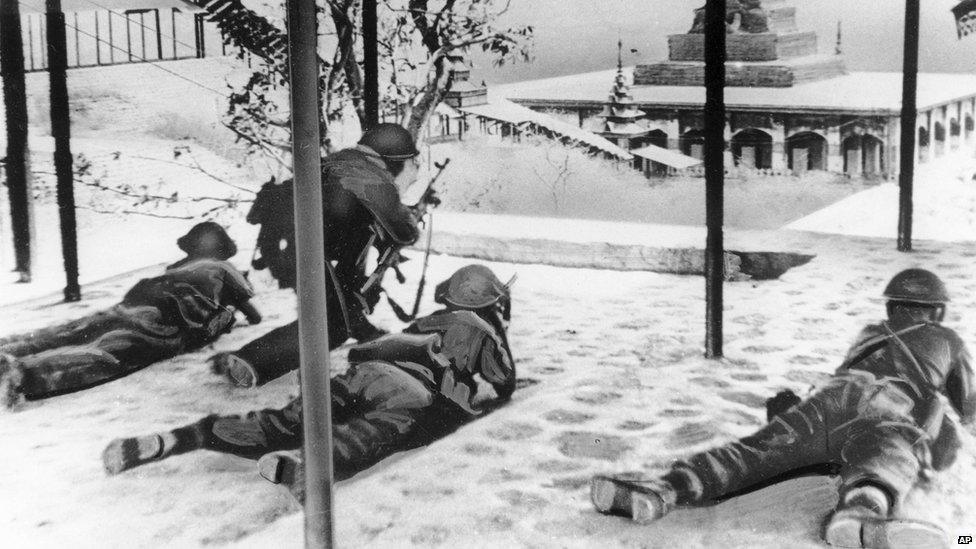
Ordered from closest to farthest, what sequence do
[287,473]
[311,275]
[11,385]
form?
[311,275] < [287,473] < [11,385]

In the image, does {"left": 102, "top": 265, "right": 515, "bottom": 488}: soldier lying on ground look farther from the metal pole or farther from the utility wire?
the metal pole

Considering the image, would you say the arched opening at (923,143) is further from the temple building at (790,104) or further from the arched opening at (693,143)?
the arched opening at (693,143)

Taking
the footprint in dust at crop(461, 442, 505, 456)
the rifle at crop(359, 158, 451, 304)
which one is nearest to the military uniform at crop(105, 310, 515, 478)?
the footprint in dust at crop(461, 442, 505, 456)

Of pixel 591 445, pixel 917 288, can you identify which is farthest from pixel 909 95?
pixel 591 445

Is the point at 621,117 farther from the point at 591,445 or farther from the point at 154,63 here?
the point at 154,63

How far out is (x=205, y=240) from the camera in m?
5.41

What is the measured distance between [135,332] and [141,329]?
3 cm

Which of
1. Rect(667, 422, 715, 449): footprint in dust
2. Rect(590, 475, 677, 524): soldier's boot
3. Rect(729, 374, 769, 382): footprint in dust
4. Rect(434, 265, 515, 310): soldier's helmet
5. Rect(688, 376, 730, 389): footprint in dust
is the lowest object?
Rect(590, 475, 677, 524): soldier's boot

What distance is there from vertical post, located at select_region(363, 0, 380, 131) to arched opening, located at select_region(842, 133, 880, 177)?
215 cm

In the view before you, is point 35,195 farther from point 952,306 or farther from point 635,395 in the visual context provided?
point 952,306

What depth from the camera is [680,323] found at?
4680mm

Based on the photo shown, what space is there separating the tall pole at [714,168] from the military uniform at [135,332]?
226 cm

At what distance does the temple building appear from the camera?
4336 mm

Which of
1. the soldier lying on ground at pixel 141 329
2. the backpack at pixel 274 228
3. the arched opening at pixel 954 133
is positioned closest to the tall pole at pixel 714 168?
the arched opening at pixel 954 133
